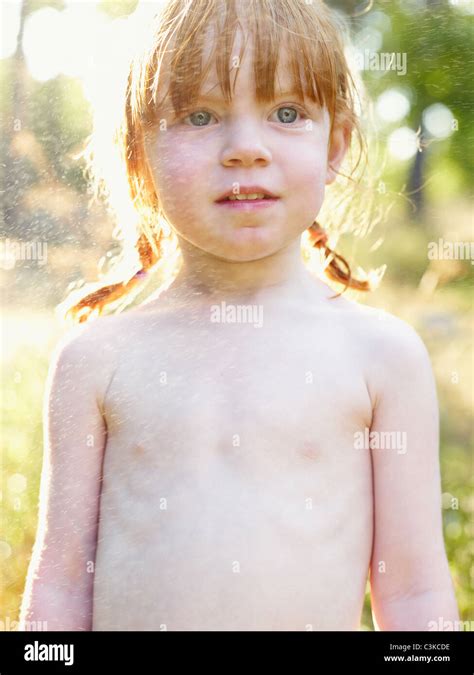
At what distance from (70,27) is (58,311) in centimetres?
55

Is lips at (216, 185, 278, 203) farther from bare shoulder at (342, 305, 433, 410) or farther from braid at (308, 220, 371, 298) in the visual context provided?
braid at (308, 220, 371, 298)

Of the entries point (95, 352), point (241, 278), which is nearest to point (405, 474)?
point (241, 278)

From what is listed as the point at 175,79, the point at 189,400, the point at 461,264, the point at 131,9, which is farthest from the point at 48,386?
the point at 461,264

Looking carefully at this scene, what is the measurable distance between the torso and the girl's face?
142 millimetres

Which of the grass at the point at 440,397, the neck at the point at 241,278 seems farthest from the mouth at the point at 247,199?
the grass at the point at 440,397

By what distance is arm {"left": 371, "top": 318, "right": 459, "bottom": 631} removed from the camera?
42.9 inches

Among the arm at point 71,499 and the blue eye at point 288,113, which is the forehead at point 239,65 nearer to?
the blue eye at point 288,113

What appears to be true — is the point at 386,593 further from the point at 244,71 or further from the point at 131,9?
the point at 131,9

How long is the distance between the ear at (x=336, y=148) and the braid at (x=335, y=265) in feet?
0.54

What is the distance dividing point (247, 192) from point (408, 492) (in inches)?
16.5

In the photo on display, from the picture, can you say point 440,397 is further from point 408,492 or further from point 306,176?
point 306,176

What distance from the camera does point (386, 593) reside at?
3.70ft

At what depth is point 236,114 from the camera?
40.7 inches

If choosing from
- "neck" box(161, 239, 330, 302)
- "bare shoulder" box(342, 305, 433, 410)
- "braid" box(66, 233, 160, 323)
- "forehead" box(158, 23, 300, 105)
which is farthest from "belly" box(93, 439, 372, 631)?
"forehead" box(158, 23, 300, 105)
